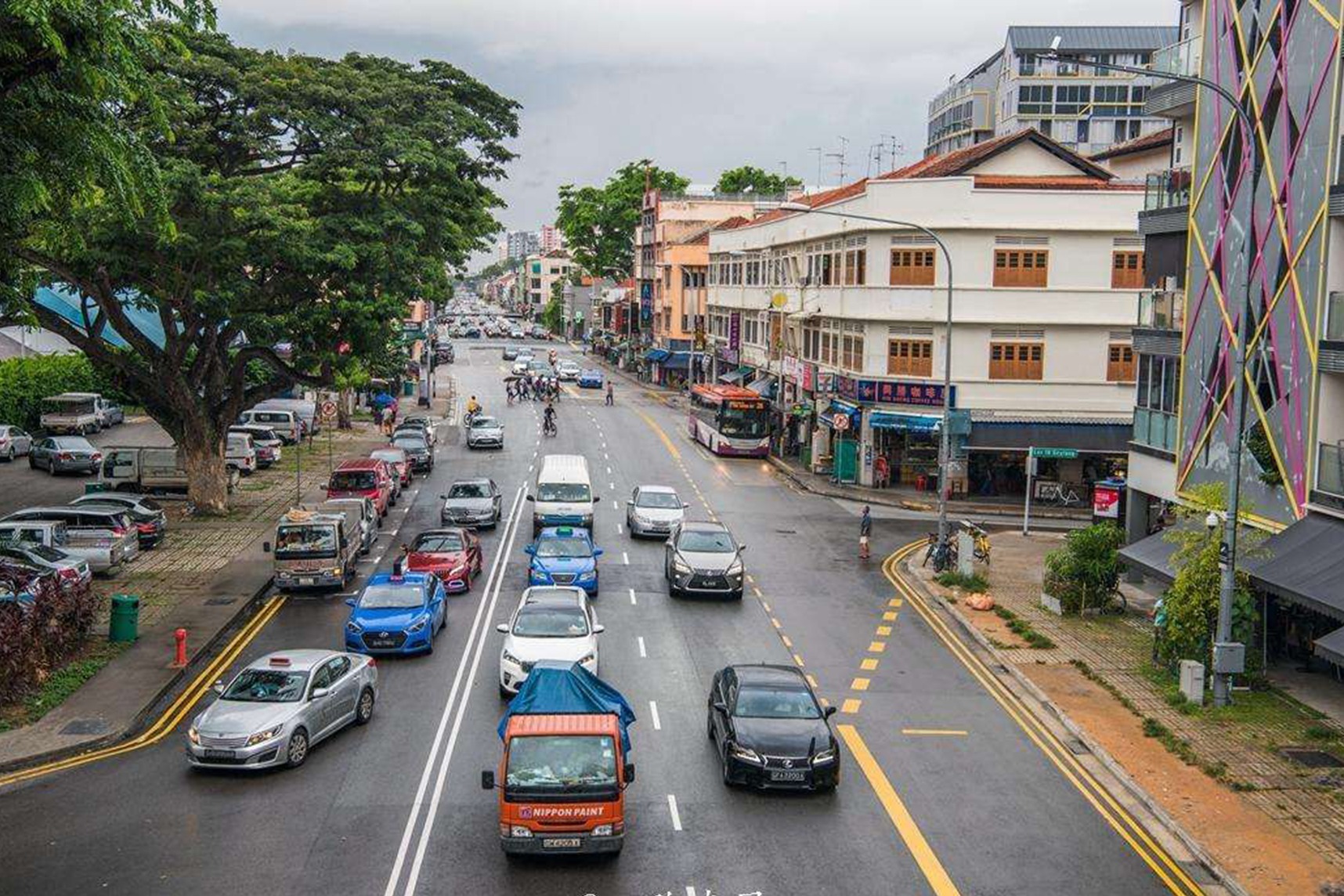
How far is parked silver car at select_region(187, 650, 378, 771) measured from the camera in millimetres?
19594

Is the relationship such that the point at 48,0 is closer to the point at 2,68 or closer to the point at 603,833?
the point at 2,68

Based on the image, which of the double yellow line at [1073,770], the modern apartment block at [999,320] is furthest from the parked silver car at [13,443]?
Result: the double yellow line at [1073,770]

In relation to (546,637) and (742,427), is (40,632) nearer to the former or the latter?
(546,637)

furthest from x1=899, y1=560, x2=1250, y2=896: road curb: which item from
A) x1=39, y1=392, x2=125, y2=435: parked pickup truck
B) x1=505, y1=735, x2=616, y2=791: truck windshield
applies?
x1=39, y1=392, x2=125, y2=435: parked pickup truck

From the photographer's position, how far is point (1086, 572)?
32.4 m

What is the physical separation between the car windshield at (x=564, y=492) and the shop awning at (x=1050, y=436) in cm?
1725

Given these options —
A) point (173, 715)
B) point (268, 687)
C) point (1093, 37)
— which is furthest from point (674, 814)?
point (1093, 37)

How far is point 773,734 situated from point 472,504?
24859mm

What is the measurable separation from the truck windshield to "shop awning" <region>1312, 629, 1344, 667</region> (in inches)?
462

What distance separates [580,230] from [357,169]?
99.2 meters

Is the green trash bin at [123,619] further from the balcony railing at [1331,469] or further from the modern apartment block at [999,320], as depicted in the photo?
the modern apartment block at [999,320]

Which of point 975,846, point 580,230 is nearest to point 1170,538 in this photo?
point 975,846

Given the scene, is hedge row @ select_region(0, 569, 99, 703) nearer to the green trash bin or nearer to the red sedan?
the green trash bin

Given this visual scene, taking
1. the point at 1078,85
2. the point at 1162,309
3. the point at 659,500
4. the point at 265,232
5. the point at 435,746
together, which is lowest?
the point at 435,746
